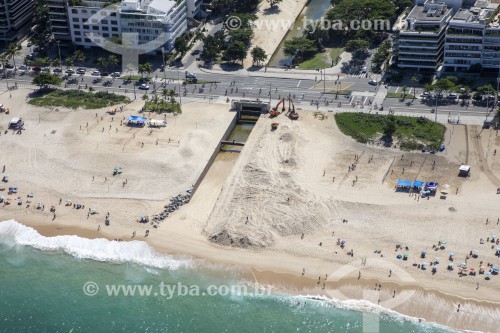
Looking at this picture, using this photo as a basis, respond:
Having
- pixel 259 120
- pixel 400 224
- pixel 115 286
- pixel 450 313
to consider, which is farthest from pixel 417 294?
pixel 259 120

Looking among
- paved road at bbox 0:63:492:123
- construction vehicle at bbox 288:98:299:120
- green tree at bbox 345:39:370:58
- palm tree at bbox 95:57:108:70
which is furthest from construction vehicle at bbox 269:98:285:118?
palm tree at bbox 95:57:108:70

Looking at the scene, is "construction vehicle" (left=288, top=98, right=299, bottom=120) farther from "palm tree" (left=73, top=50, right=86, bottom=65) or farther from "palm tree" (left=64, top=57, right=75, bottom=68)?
"palm tree" (left=64, top=57, right=75, bottom=68)

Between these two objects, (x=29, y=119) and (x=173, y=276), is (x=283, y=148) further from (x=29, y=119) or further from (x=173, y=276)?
(x=29, y=119)

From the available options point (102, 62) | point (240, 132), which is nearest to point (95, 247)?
point (240, 132)

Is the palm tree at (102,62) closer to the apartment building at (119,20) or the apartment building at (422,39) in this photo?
the apartment building at (119,20)

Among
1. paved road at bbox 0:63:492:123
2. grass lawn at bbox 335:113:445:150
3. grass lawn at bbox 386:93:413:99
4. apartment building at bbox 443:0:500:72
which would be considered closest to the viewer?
grass lawn at bbox 335:113:445:150

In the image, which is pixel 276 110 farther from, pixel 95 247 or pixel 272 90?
pixel 95 247
